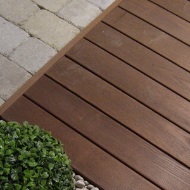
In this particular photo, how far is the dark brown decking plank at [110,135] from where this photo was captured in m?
2.09

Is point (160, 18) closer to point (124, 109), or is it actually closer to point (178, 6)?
point (178, 6)

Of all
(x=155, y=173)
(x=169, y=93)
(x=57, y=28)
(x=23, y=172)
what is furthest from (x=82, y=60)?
(x=23, y=172)

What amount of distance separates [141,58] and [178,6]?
0.60 m

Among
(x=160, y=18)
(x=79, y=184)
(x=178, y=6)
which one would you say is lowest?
(x=79, y=184)

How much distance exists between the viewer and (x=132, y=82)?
244 centimetres

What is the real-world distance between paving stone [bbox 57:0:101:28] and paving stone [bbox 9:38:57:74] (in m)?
0.30

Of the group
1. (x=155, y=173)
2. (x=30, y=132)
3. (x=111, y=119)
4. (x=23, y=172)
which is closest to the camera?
(x=23, y=172)

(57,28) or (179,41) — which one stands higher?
(179,41)

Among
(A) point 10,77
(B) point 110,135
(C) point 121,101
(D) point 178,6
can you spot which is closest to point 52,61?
(A) point 10,77

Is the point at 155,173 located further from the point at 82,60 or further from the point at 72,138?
the point at 82,60

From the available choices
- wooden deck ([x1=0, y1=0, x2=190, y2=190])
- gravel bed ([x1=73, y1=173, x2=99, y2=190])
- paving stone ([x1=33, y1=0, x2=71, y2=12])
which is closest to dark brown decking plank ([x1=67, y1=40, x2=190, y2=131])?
wooden deck ([x1=0, y1=0, x2=190, y2=190])

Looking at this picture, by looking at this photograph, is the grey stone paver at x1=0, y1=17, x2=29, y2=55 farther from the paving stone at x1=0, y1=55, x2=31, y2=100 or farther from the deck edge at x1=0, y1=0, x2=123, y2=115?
the deck edge at x1=0, y1=0, x2=123, y2=115

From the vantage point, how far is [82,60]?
251 cm

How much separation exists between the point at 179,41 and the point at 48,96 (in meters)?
0.95
